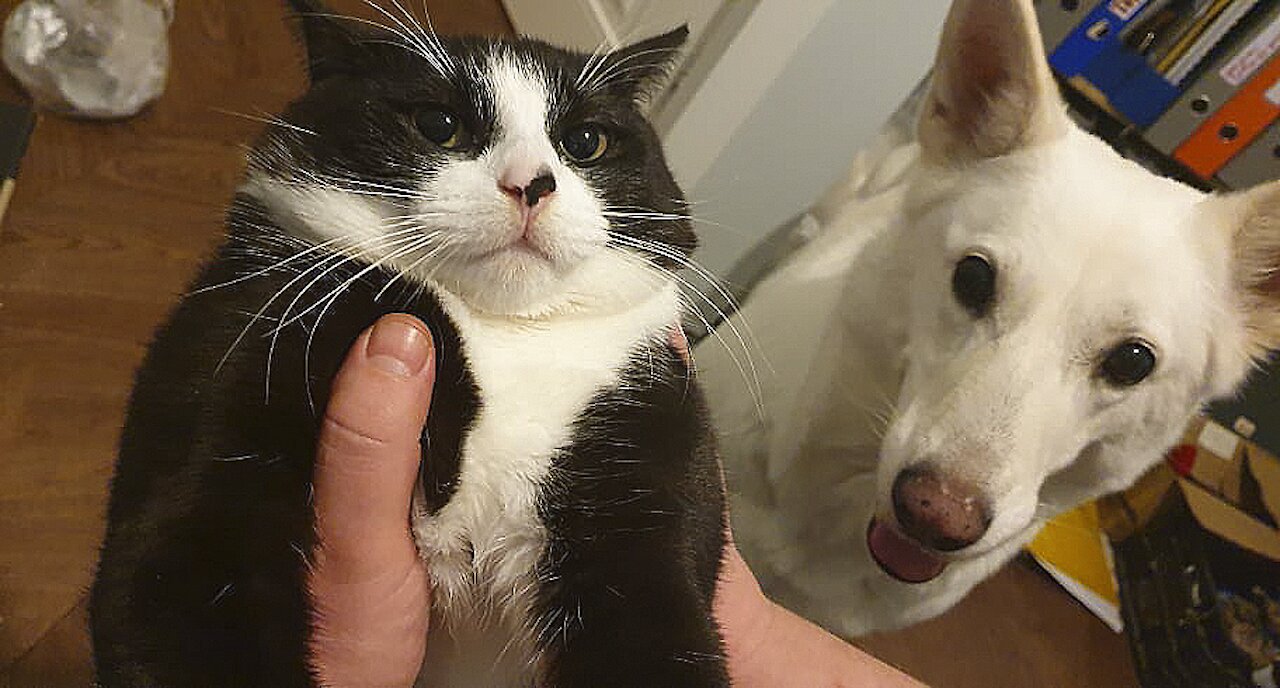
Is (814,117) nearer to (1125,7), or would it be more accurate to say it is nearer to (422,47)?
(1125,7)

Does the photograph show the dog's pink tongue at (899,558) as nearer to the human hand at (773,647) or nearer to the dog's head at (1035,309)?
the dog's head at (1035,309)

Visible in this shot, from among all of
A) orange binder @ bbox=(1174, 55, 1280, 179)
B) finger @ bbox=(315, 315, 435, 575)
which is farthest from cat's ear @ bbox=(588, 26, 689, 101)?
orange binder @ bbox=(1174, 55, 1280, 179)

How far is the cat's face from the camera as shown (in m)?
0.72

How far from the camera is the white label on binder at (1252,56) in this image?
1855 millimetres

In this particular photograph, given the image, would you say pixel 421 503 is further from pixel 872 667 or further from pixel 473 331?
pixel 872 667

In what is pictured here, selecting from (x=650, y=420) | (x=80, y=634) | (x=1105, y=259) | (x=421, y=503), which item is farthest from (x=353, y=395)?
(x=80, y=634)

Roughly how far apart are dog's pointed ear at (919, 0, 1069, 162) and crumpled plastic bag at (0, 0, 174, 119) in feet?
4.82

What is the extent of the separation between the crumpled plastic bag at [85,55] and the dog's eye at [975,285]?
5.12ft

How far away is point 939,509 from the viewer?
987mm

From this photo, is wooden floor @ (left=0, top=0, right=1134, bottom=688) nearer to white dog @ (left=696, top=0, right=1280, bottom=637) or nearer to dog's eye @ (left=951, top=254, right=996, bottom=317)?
white dog @ (left=696, top=0, right=1280, bottom=637)

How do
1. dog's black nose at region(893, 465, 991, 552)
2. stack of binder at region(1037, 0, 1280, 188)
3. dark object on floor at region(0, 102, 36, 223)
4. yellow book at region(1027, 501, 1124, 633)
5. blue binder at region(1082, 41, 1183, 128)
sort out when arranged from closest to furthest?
dog's black nose at region(893, 465, 991, 552) < dark object on floor at region(0, 102, 36, 223) < stack of binder at region(1037, 0, 1280, 188) < blue binder at region(1082, 41, 1183, 128) < yellow book at region(1027, 501, 1124, 633)

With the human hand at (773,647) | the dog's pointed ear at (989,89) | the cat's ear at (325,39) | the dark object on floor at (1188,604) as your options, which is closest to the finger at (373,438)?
the cat's ear at (325,39)

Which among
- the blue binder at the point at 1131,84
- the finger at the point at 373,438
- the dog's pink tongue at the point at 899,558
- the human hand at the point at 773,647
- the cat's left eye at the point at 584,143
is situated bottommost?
the human hand at the point at 773,647

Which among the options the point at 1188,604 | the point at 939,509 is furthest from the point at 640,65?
the point at 1188,604
